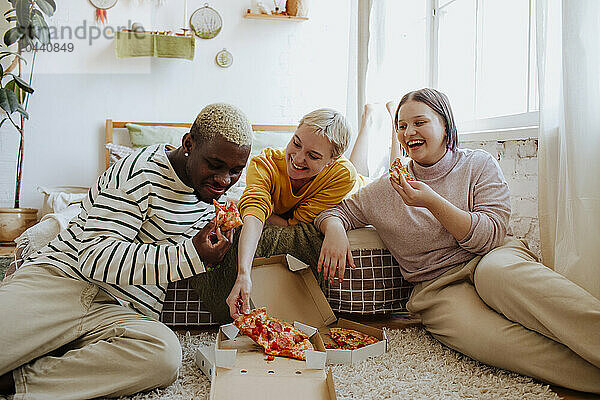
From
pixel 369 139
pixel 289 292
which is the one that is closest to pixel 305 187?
pixel 289 292

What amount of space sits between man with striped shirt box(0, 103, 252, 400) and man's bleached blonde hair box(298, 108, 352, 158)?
391mm

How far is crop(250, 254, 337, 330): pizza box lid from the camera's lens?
6.01ft

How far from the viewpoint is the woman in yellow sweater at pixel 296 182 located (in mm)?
1777

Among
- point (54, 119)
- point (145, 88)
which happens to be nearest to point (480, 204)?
point (145, 88)

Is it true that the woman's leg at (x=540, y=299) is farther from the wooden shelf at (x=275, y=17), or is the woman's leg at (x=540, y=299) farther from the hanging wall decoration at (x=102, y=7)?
the hanging wall decoration at (x=102, y=7)

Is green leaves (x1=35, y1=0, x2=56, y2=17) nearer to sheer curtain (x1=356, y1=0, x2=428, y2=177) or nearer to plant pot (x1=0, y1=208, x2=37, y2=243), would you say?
plant pot (x1=0, y1=208, x2=37, y2=243)

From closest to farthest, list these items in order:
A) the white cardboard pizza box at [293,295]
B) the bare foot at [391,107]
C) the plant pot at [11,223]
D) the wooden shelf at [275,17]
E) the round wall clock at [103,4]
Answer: the white cardboard pizza box at [293,295] → the bare foot at [391,107] → the plant pot at [11,223] → the round wall clock at [103,4] → the wooden shelf at [275,17]

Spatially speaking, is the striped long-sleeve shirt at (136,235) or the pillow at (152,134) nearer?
the striped long-sleeve shirt at (136,235)

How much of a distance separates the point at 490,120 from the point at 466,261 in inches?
45.8

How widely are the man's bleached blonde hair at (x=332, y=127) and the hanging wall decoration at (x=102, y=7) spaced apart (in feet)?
8.61

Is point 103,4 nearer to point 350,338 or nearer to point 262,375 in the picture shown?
point 350,338

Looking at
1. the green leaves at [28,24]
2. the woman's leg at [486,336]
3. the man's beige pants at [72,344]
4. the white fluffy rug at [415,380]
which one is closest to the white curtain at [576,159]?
the woman's leg at [486,336]

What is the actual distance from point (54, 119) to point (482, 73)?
110 inches

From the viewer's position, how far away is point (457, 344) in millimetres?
1750
